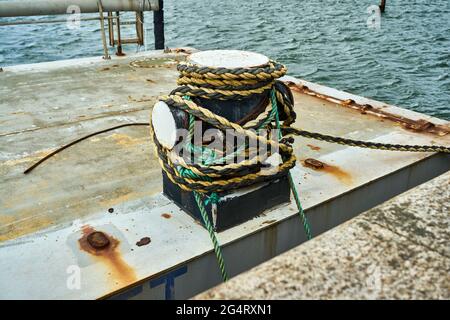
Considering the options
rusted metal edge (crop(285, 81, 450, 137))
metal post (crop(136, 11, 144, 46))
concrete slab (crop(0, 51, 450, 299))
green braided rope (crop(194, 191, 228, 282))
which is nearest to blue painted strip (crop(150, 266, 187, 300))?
concrete slab (crop(0, 51, 450, 299))

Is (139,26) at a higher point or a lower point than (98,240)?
higher

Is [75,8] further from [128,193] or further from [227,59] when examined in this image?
[227,59]

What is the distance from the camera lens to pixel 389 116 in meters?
4.52

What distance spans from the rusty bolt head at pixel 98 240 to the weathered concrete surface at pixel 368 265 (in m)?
1.07

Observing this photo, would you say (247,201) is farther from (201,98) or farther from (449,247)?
(449,247)

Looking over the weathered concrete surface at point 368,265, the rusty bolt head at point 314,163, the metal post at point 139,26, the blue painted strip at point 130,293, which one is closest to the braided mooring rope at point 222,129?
the blue painted strip at point 130,293

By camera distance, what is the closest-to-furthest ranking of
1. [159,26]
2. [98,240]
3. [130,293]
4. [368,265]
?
[368,265], [130,293], [98,240], [159,26]

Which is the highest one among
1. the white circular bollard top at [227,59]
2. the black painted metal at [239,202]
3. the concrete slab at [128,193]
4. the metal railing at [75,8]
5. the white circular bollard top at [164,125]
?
the white circular bollard top at [227,59]

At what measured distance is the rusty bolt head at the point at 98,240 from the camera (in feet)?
7.72

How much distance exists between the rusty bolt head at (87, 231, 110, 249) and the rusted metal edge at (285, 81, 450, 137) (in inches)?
125

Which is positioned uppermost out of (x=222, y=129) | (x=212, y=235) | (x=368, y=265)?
(x=222, y=129)

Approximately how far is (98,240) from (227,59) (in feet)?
4.21

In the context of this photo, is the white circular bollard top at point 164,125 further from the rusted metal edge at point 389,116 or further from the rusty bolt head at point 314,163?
the rusted metal edge at point 389,116

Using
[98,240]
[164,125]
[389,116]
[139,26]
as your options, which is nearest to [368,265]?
[164,125]
